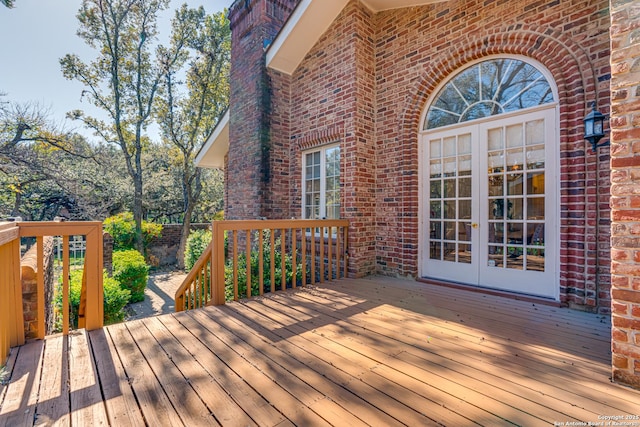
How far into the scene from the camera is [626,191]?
1.66 m

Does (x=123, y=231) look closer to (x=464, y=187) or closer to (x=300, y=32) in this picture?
(x=300, y=32)

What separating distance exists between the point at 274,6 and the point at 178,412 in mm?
6802

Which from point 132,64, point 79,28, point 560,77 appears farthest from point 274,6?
point 79,28

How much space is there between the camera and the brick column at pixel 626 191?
1624mm

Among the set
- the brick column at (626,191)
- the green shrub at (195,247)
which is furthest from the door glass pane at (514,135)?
the green shrub at (195,247)

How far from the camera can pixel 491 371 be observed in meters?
1.82

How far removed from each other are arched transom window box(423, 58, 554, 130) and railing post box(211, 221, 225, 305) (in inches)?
126

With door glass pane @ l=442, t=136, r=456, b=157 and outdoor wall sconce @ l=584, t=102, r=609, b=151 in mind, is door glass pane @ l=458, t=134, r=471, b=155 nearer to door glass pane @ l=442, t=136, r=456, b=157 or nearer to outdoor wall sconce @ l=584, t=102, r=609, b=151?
door glass pane @ l=442, t=136, r=456, b=157

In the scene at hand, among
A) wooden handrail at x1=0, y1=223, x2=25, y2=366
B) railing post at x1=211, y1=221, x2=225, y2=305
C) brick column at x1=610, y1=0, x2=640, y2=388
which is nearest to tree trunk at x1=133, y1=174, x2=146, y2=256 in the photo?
railing post at x1=211, y1=221, x2=225, y2=305

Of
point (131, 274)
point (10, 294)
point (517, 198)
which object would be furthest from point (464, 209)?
point (131, 274)

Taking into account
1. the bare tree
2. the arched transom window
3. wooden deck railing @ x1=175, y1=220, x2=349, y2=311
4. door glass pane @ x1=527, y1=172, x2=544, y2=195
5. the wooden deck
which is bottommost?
the wooden deck

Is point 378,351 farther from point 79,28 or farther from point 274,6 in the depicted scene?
point 79,28

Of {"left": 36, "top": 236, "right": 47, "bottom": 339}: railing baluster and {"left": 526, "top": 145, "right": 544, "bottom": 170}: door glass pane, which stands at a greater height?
{"left": 526, "top": 145, "right": 544, "bottom": 170}: door glass pane

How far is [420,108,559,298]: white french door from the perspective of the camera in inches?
127
